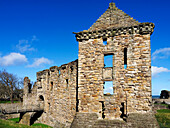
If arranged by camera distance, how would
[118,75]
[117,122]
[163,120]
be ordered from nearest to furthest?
[117,122], [118,75], [163,120]

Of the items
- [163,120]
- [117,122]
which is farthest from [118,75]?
[163,120]

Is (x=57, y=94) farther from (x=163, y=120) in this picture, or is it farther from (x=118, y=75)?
(x=163, y=120)

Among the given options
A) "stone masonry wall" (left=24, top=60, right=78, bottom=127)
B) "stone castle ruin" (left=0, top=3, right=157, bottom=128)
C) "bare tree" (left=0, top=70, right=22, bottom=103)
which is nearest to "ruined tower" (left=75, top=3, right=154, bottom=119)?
"stone castle ruin" (left=0, top=3, right=157, bottom=128)

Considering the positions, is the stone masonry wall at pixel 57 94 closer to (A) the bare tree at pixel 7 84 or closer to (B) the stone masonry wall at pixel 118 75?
(B) the stone masonry wall at pixel 118 75

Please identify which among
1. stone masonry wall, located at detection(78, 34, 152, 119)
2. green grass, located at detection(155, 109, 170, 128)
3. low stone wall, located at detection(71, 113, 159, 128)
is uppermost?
stone masonry wall, located at detection(78, 34, 152, 119)

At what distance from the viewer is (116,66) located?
11117mm

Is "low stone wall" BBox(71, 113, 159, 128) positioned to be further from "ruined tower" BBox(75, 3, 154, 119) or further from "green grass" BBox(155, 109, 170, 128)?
"green grass" BBox(155, 109, 170, 128)

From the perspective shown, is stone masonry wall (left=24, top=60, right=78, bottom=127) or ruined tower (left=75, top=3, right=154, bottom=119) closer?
ruined tower (left=75, top=3, right=154, bottom=119)

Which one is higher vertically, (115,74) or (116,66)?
(116,66)

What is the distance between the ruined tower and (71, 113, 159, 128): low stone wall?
0.32 m

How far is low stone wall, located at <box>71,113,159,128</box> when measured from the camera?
374 inches

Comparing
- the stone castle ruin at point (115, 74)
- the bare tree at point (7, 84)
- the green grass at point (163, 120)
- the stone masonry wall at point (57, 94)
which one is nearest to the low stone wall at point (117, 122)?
the stone castle ruin at point (115, 74)

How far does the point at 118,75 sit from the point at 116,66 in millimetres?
601

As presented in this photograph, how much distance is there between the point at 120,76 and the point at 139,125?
3.07 m
